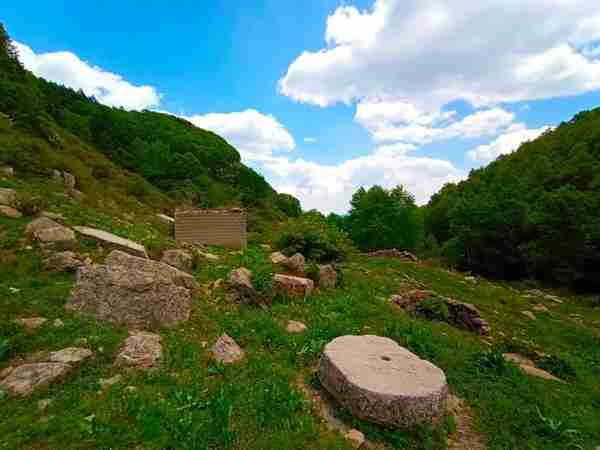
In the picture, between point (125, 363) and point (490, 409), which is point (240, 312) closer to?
point (125, 363)

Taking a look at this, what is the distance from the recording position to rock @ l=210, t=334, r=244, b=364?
525 centimetres

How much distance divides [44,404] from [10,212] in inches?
322

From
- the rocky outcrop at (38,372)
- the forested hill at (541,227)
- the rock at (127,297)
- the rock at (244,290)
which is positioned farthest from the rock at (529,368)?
the forested hill at (541,227)

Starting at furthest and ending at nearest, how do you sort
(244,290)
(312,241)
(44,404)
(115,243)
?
(312,241), (115,243), (244,290), (44,404)

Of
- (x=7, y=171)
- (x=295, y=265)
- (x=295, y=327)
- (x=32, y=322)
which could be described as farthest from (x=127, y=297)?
(x=7, y=171)

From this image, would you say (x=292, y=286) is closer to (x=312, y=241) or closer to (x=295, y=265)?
(x=295, y=265)

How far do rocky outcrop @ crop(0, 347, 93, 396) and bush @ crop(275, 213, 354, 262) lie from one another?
31.8ft

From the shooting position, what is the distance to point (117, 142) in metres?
42.0

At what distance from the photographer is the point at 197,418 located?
3.76 m

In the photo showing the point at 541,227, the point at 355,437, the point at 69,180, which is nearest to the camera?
the point at 355,437

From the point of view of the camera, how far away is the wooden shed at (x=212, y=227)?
53.0ft

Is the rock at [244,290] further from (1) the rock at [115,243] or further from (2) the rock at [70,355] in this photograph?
(2) the rock at [70,355]

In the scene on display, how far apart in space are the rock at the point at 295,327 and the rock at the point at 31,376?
4.01m

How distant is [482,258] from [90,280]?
3520cm
